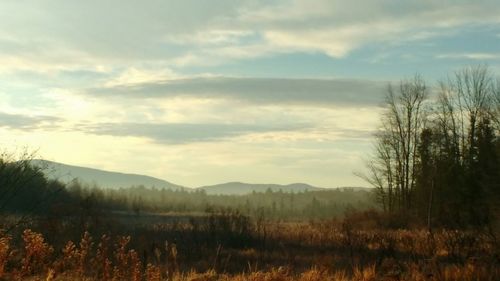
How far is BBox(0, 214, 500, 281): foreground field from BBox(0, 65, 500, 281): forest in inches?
1.8

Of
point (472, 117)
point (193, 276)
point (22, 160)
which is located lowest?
point (193, 276)

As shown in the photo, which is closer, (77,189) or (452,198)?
(452,198)

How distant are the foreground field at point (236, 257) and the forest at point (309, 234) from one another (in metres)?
0.05

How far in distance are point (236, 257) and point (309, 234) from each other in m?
9.05

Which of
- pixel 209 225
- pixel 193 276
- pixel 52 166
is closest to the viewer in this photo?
pixel 193 276

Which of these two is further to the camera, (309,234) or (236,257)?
(309,234)

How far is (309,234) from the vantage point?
25.8m

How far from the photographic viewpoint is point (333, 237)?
23562 millimetres

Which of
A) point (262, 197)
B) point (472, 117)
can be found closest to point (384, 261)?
point (472, 117)

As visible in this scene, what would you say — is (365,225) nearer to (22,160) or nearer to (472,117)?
(472,117)

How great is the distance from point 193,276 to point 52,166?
732cm

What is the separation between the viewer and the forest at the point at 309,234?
34.7 feet

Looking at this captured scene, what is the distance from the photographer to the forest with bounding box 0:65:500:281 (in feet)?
34.7

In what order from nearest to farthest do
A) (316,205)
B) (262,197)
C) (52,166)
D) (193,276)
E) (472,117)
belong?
(193,276) → (52,166) → (472,117) → (316,205) → (262,197)
